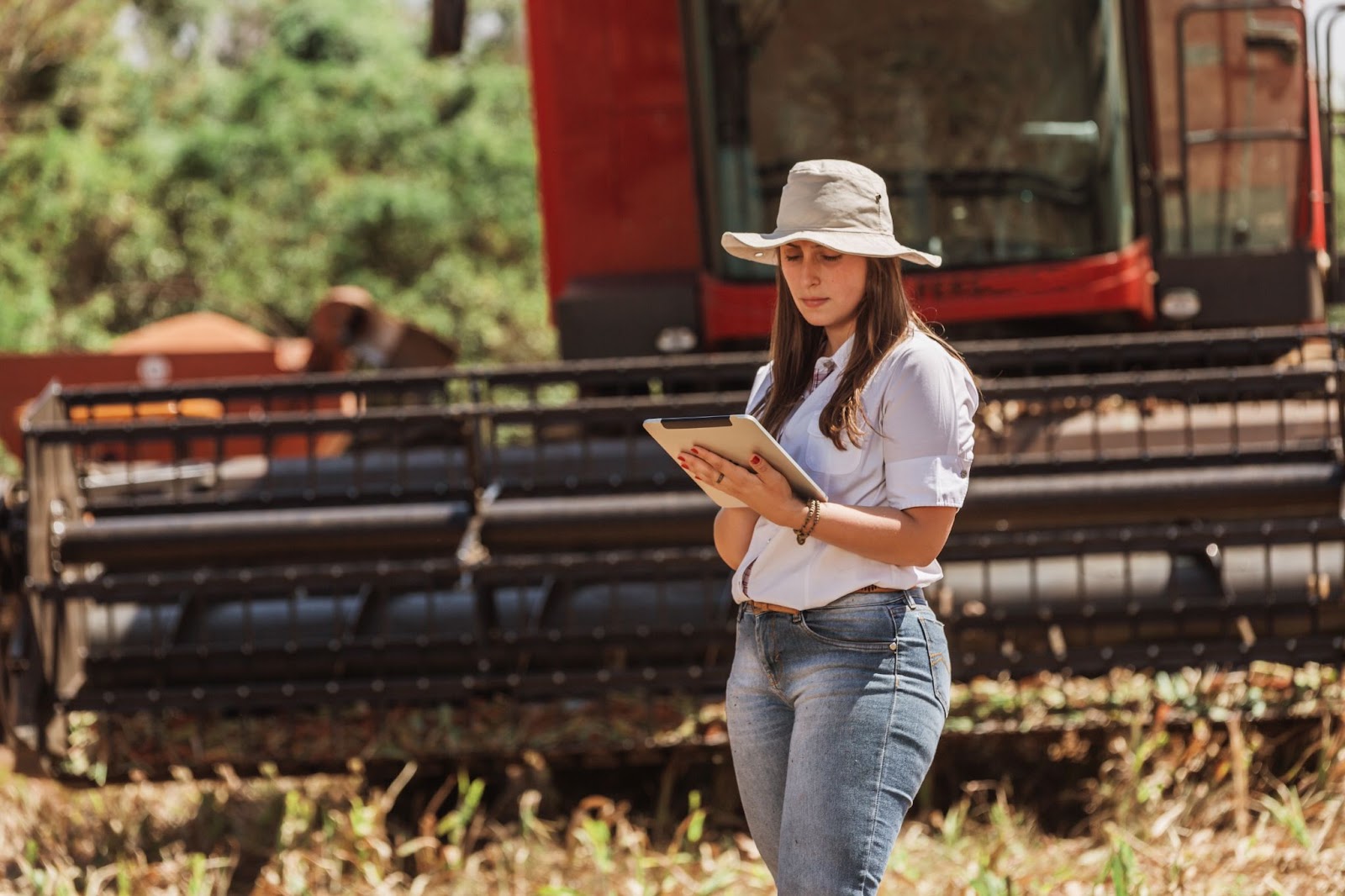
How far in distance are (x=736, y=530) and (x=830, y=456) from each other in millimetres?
230

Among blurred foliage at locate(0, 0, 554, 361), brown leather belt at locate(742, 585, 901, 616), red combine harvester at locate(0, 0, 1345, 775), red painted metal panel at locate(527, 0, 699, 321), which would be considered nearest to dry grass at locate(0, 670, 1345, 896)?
red combine harvester at locate(0, 0, 1345, 775)

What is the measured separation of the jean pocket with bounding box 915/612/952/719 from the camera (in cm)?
245

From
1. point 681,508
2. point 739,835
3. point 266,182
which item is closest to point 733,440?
point 681,508

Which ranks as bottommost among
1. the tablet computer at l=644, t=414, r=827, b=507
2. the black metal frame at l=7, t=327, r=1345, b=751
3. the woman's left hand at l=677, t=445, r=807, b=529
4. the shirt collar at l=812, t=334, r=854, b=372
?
the black metal frame at l=7, t=327, r=1345, b=751

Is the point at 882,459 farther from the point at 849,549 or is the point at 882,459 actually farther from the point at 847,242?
the point at 847,242

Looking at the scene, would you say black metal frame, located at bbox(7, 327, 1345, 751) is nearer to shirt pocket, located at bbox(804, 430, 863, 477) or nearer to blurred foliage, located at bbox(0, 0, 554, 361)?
shirt pocket, located at bbox(804, 430, 863, 477)

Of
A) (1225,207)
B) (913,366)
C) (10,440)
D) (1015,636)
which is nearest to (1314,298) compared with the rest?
(1225,207)

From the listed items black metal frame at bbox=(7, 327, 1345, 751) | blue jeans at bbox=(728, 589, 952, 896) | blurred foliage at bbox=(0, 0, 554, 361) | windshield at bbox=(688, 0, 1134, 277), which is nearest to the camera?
blue jeans at bbox=(728, 589, 952, 896)

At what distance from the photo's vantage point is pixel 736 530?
102 inches

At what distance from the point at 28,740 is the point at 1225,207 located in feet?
14.0

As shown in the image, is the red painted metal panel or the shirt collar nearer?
the shirt collar

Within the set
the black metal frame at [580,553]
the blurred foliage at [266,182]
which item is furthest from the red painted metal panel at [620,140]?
the blurred foliage at [266,182]

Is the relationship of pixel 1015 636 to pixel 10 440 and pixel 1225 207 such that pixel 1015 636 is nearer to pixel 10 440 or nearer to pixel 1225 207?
pixel 1225 207

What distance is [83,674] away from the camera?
177 inches
